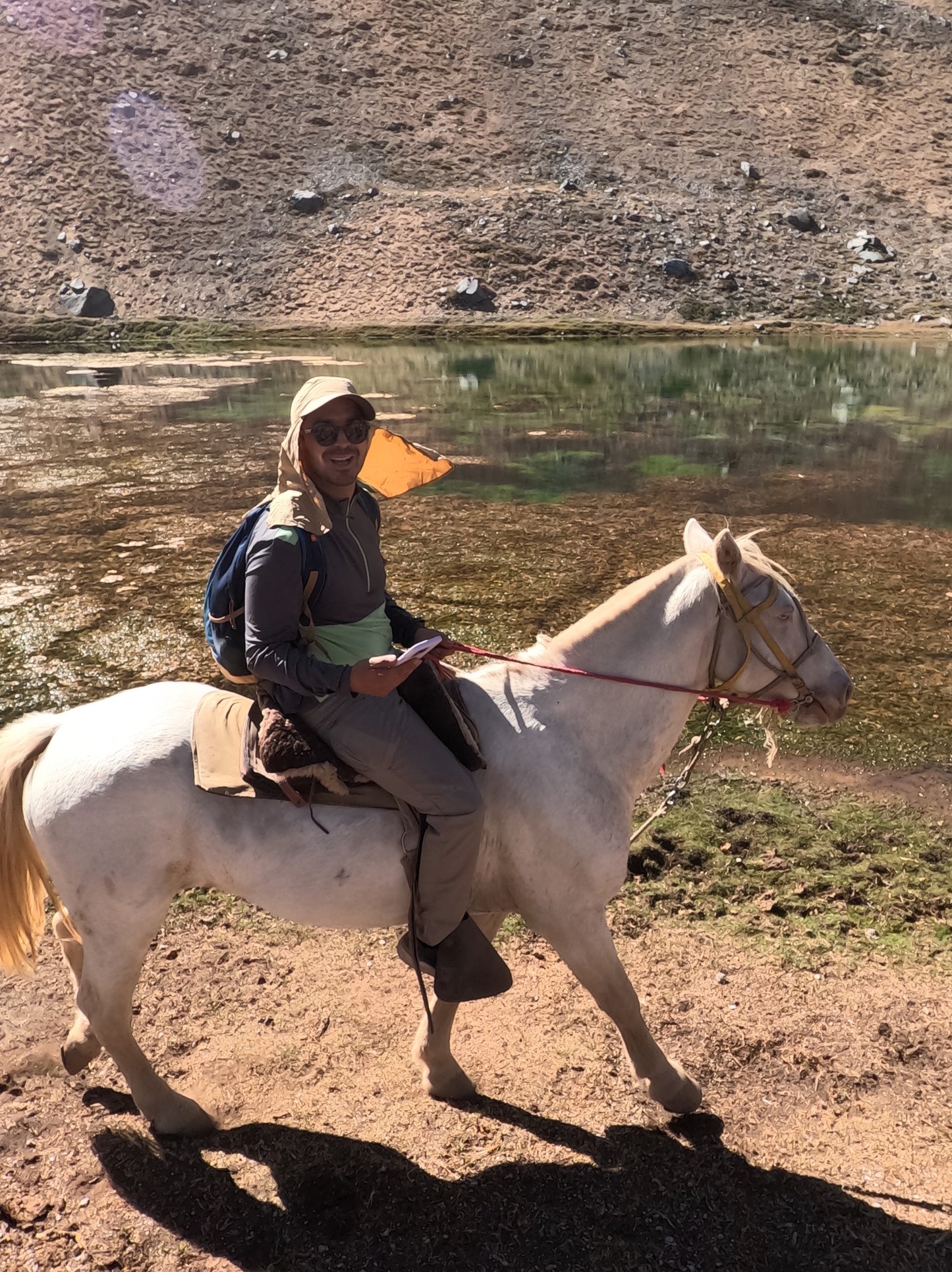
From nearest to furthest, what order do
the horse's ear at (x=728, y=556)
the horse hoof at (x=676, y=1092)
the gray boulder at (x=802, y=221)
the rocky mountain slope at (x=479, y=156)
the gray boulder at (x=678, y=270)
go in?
the horse's ear at (x=728, y=556), the horse hoof at (x=676, y=1092), the gray boulder at (x=678, y=270), the rocky mountain slope at (x=479, y=156), the gray boulder at (x=802, y=221)

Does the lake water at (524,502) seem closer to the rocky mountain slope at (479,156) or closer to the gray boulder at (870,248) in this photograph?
the rocky mountain slope at (479,156)

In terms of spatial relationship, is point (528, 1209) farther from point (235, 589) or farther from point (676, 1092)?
point (235, 589)

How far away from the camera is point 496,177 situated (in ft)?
194

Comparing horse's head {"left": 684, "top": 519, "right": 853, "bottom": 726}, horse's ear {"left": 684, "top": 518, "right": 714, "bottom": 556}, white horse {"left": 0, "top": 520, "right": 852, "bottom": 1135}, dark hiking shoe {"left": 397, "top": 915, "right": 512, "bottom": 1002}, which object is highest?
horse's ear {"left": 684, "top": 518, "right": 714, "bottom": 556}

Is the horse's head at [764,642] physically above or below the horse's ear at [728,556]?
below

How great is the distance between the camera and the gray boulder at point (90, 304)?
4659cm

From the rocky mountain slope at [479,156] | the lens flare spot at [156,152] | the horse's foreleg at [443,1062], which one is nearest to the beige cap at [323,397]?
the horse's foreleg at [443,1062]

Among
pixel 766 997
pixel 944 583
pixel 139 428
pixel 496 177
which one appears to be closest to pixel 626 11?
pixel 496 177

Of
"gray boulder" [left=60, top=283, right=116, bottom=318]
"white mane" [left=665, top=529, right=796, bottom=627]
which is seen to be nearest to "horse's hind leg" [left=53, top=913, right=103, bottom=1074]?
"white mane" [left=665, top=529, right=796, bottom=627]

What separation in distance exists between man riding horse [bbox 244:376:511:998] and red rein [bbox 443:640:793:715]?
1.07 feet

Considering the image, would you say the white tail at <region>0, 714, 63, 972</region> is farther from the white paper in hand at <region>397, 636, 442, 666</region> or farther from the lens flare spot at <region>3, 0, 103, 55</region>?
the lens flare spot at <region>3, 0, 103, 55</region>

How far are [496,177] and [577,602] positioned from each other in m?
58.6

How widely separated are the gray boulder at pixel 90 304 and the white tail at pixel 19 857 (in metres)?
49.5

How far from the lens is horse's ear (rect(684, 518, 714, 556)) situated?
379 centimetres
